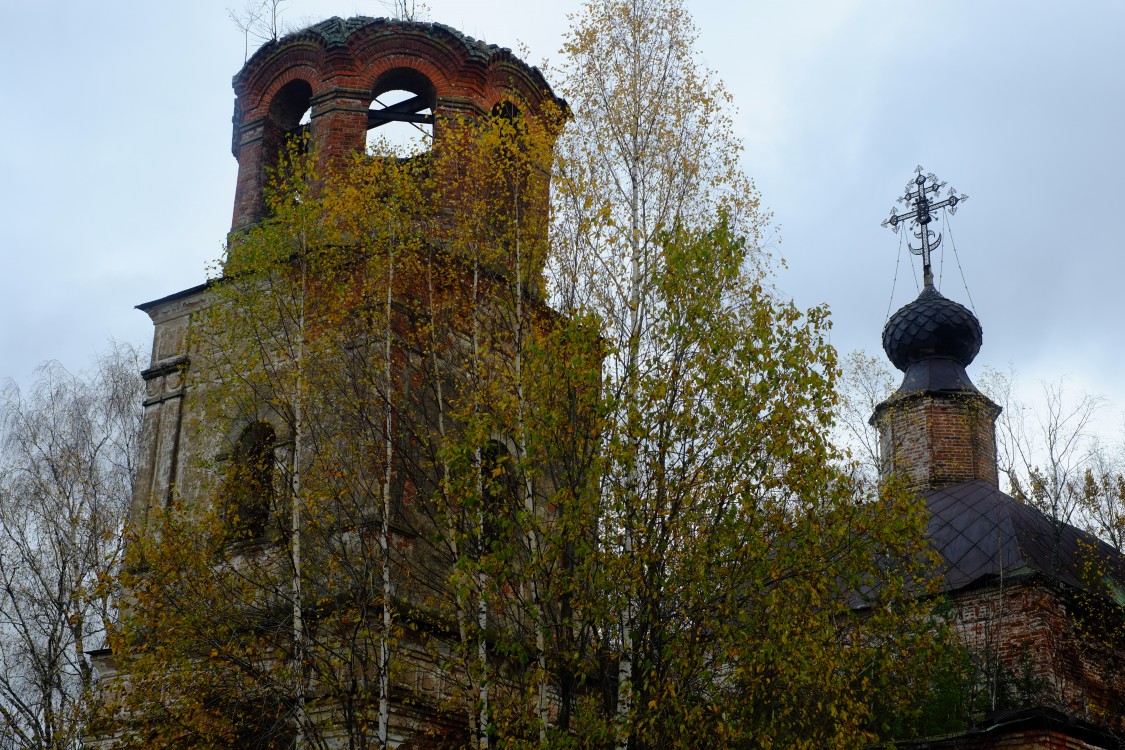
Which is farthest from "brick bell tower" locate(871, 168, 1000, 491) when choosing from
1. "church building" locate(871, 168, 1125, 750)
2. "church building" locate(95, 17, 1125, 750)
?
"church building" locate(95, 17, 1125, 750)

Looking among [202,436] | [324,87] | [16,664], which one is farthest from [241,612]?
[16,664]

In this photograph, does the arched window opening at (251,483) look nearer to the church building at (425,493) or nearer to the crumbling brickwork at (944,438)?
the church building at (425,493)

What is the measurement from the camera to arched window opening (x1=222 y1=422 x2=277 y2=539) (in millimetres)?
10555

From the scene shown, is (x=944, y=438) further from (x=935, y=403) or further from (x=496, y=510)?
(x=496, y=510)

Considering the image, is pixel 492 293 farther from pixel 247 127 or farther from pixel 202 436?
pixel 247 127

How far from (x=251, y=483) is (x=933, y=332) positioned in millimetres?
10588

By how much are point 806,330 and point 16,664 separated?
40.4 feet

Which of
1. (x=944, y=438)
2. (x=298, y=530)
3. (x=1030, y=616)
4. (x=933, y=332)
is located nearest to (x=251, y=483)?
(x=298, y=530)

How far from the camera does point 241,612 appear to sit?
388 inches

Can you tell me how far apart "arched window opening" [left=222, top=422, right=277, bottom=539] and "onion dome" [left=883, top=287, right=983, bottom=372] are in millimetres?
10108

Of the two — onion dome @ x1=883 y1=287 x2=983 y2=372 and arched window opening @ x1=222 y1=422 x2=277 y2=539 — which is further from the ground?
onion dome @ x1=883 y1=287 x2=983 y2=372

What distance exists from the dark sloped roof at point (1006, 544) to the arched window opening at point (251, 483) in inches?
267

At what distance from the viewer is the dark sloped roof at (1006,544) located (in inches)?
522

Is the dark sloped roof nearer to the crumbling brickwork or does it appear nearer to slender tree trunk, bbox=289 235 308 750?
the crumbling brickwork
